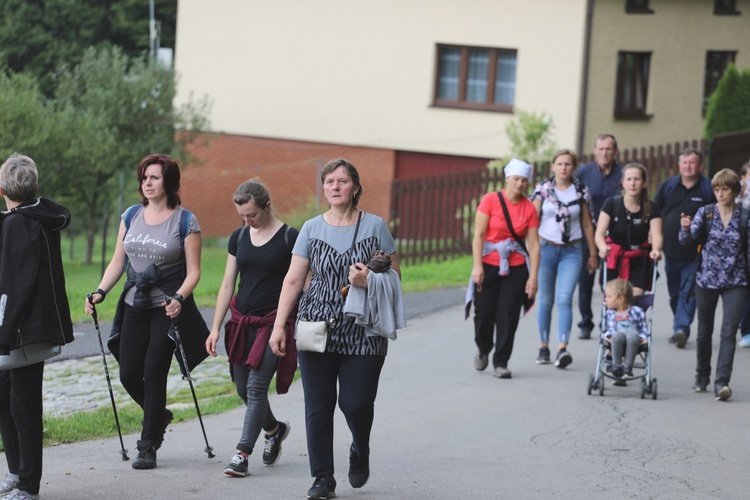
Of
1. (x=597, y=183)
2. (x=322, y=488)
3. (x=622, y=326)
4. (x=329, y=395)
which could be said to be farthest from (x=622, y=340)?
(x=322, y=488)

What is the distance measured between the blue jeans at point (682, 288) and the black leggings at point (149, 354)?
261 inches

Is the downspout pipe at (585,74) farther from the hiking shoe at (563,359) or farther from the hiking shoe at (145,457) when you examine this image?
the hiking shoe at (145,457)

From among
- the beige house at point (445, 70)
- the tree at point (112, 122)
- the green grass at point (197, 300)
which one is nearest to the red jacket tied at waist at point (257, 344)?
the green grass at point (197, 300)

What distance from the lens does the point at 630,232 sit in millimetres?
11172

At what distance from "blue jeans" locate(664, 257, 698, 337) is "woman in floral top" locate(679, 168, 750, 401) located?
93.0 inches

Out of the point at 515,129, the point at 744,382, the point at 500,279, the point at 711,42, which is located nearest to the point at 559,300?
the point at 500,279

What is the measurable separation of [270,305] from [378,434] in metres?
1.68

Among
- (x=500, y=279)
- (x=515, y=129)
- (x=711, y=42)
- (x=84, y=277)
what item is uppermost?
(x=711, y=42)

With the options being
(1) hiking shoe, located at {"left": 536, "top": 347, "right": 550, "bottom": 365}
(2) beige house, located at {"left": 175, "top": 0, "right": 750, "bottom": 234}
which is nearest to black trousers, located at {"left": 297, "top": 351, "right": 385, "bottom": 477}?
(1) hiking shoe, located at {"left": 536, "top": 347, "right": 550, "bottom": 365}

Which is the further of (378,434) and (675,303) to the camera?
(675,303)

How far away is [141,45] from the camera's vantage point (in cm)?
4391

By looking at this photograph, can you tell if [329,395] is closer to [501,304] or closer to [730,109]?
[501,304]

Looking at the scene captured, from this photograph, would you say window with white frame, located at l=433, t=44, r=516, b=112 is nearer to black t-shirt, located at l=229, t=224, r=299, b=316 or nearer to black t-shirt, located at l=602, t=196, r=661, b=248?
black t-shirt, located at l=602, t=196, r=661, b=248

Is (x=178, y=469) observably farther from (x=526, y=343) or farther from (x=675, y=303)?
(x=675, y=303)
